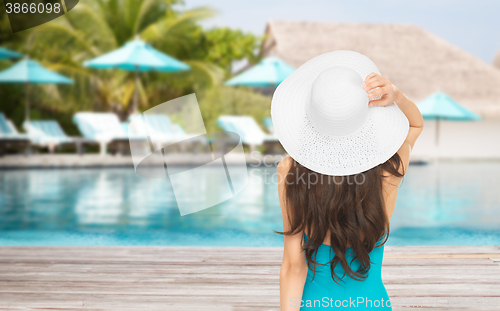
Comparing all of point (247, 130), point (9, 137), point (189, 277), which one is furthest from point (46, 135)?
point (189, 277)

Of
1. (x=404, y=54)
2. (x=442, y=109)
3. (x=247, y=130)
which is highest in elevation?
(x=247, y=130)

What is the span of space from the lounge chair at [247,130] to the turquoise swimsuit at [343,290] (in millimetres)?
10913

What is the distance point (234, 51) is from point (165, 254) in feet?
47.6

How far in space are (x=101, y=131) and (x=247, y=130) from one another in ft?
11.8

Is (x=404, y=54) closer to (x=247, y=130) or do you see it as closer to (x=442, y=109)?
(x=442, y=109)

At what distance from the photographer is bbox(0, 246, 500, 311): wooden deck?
81.4 inches

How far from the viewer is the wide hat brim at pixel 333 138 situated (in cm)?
101

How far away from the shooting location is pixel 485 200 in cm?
716

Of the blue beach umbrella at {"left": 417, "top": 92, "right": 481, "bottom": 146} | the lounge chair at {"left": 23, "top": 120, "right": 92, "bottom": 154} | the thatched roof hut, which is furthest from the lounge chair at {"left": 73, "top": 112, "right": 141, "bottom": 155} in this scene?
the blue beach umbrella at {"left": 417, "top": 92, "right": 481, "bottom": 146}

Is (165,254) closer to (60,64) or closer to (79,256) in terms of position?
(79,256)

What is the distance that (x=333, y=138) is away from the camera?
1032 millimetres

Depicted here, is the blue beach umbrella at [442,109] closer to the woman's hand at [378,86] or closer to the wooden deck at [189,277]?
the wooden deck at [189,277]

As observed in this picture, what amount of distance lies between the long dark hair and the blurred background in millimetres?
3838

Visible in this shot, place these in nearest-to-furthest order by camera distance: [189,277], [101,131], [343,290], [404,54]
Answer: [343,290] < [189,277] < [101,131] < [404,54]
